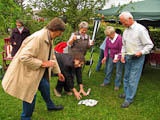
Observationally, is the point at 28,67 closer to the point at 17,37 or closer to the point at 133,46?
the point at 133,46

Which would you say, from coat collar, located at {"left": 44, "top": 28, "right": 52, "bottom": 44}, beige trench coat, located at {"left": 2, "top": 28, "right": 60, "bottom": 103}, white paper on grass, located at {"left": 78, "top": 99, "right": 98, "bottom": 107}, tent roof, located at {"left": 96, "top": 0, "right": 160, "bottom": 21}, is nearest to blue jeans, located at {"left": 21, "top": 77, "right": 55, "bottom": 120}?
beige trench coat, located at {"left": 2, "top": 28, "right": 60, "bottom": 103}

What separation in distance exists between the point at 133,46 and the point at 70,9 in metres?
1.97

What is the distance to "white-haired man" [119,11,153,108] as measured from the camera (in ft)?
9.24

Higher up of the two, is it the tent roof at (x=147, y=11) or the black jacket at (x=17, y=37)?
the tent roof at (x=147, y=11)

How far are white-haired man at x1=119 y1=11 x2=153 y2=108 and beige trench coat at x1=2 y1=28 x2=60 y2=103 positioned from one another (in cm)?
156

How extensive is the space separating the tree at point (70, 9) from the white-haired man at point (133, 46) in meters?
1.57

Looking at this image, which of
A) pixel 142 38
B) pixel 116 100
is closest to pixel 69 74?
pixel 116 100

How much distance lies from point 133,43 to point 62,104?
1.85 m

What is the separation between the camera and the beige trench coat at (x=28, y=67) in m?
1.99

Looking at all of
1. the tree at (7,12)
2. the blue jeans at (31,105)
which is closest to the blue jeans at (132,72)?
the blue jeans at (31,105)

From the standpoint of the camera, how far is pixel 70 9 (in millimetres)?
4125

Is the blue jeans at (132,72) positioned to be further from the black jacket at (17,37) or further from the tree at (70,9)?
the black jacket at (17,37)

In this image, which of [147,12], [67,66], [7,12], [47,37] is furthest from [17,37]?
[147,12]

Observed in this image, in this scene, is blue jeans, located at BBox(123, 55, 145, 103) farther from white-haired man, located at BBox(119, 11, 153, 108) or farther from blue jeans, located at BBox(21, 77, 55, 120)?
blue jeans, located at BBox(21, 77, 55, 120)
